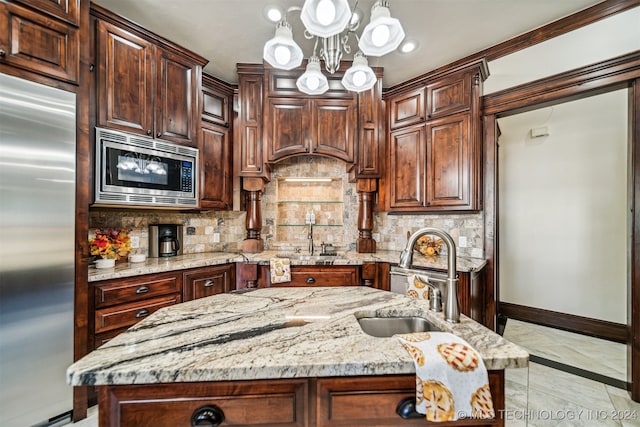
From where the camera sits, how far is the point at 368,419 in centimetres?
79

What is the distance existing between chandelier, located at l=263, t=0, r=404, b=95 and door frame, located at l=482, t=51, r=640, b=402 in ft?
5.12

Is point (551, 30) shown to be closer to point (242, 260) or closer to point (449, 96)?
point (449, 96)

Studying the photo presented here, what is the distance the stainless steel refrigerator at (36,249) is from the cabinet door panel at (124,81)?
1.07 ft

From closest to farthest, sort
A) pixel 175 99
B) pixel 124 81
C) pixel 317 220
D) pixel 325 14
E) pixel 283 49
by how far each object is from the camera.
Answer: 1. pixel 325 14
2. pixel 283 49
3. pixel 124 81
4. pixel 175 99
5. pixel 317 220

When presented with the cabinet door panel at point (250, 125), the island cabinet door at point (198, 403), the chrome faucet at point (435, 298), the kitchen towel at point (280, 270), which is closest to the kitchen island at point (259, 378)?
the island cabinet door at point (198, 403)

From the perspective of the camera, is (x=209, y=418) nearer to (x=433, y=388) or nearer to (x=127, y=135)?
(x=433, y=388)

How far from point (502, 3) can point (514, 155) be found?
2051mm

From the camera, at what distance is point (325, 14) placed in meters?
1.17

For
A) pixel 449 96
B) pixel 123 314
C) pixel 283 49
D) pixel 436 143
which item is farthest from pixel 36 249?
pixel 449 96

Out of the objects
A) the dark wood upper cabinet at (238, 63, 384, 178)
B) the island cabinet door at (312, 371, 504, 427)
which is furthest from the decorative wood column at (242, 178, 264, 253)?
the island cabinet door at (312, 371, 504, 427)

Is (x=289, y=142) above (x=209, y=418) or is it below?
above

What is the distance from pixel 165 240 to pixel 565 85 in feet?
12.4

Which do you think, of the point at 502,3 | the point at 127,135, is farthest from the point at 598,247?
the point at 127,135

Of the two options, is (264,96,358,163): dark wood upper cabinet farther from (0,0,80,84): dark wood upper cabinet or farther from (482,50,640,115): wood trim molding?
(0,0,80,84): dark wood upper cabinet
